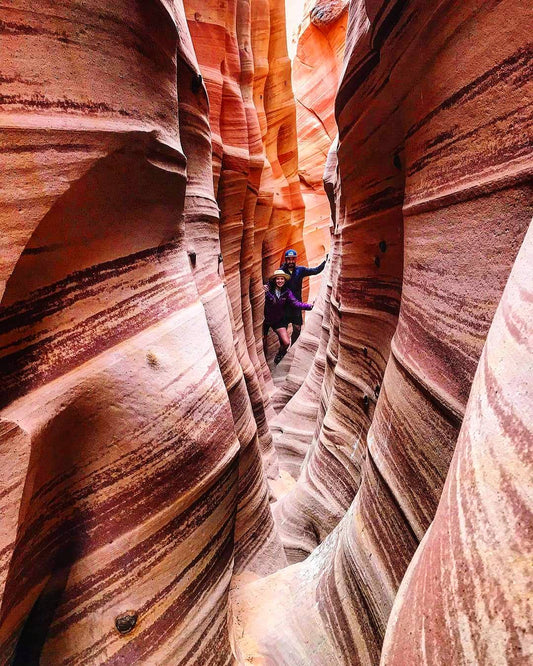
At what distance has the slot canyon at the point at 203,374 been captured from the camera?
449 millimetres

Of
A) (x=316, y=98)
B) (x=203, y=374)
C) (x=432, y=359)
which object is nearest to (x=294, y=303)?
(x=203, y=374)

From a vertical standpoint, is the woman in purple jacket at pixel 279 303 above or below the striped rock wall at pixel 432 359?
below

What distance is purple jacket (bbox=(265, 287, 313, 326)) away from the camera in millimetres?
5098

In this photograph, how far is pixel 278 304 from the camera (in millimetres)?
5137

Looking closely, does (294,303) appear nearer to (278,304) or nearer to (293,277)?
(278,304)

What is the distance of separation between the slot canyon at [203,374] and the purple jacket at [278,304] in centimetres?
364

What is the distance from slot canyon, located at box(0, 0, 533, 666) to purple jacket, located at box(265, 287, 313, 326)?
3.64 m

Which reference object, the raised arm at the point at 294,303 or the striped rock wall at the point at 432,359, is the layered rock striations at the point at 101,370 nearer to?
the striped rock wall at the point at 432,359

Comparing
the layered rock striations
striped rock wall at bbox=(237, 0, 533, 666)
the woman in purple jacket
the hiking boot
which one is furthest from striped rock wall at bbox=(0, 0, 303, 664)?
the hiking boot

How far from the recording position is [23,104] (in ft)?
2.26

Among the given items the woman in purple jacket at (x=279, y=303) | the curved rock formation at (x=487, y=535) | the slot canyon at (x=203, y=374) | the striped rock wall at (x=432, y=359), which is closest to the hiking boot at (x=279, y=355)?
the woman in purple jacket at (x=279, y=303)


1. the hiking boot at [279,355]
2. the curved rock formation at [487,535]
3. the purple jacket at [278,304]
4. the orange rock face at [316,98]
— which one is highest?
the orange rock face at [316,98]

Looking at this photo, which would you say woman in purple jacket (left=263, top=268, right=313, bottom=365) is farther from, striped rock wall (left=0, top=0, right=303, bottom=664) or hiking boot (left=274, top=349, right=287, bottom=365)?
striped rock wall (left=0, top=0, right=303, bottom=664)

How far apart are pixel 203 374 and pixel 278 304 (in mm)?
4084
